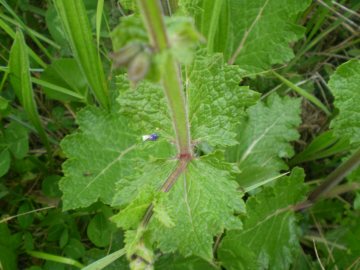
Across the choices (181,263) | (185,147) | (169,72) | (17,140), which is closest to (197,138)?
(185,147)

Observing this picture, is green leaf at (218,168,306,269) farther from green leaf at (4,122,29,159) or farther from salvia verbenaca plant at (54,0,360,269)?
green leaf at (4,122,29,159)

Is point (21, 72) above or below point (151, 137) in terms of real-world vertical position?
above

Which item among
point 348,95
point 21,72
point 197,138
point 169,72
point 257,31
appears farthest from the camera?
point 257,31

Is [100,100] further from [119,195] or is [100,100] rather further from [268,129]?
[268,129]

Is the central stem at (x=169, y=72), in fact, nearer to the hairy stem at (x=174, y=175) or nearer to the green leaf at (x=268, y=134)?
the hairy stem at (x=174, y=175)

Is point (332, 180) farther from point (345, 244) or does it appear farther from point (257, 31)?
point (257, 31)

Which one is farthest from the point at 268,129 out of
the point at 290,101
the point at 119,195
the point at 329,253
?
the point at 119,195
